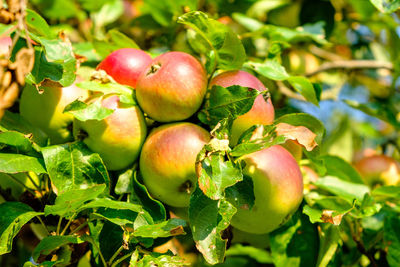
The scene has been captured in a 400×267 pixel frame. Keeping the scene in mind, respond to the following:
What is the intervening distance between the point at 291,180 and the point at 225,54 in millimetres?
240

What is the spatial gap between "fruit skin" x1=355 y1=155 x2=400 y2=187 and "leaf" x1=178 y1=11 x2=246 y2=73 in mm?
589

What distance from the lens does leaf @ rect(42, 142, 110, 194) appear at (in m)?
0.69

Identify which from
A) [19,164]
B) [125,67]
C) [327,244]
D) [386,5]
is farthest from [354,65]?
[19,164]

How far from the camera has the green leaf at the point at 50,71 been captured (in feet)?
2.26

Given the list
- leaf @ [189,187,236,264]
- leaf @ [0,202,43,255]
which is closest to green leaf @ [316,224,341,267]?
leaf @ [189,187,236,264]

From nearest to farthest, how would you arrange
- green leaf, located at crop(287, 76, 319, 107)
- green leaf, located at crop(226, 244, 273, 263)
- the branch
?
1. green leaf, located at crop(287, 76, 319, 107)
2. green leaf, located at crop(226, 244, 273, 263)
3. the branch

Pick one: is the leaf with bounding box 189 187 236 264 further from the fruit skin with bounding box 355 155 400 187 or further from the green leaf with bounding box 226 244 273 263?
the fruit skin with bounding box 355 155 400 187

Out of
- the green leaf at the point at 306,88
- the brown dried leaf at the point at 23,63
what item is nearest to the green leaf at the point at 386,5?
the green leaf at the point at 306,88

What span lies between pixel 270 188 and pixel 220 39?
0.86 feet

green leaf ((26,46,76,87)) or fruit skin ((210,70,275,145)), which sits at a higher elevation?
green leaf ((26,46,76,87))

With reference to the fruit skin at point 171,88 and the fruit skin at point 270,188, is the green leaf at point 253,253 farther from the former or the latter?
the fruit skin at point 171,88

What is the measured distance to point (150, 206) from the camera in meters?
0.71

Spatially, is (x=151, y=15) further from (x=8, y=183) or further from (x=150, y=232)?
(x=150, y=232)

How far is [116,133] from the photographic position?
721 mm
